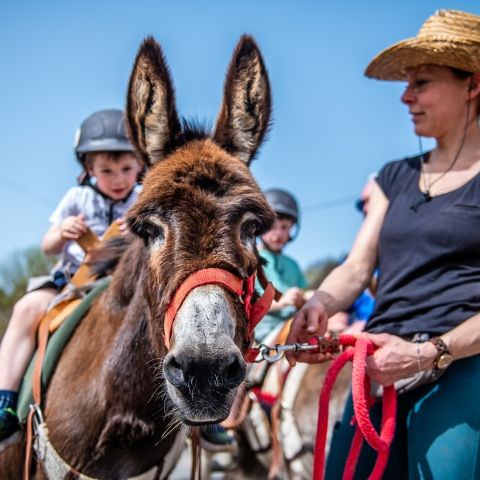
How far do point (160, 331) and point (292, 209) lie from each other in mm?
6734

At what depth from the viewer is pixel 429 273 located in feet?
9.75

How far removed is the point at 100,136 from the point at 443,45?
2836 mm

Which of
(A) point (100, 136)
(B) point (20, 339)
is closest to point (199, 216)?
(B) point (20, 339)

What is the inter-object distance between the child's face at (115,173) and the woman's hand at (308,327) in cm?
223

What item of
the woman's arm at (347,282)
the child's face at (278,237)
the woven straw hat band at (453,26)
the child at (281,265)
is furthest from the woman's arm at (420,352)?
the child's face at (278,237)

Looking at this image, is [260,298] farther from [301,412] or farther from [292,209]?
[292,209]

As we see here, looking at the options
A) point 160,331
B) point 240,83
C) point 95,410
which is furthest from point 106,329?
point 240,83

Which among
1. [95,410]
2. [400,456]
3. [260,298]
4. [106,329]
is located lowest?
[400,456]

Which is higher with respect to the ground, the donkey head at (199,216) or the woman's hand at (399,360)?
the donkey head at (199,216)

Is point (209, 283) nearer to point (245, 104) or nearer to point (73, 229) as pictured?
point (245, 104)

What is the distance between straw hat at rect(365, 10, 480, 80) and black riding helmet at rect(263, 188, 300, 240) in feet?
18.3

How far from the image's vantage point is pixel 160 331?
2646 millimetres

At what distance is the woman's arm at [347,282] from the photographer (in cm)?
310

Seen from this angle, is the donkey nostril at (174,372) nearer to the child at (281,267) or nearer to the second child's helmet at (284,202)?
the child at (281,267)
